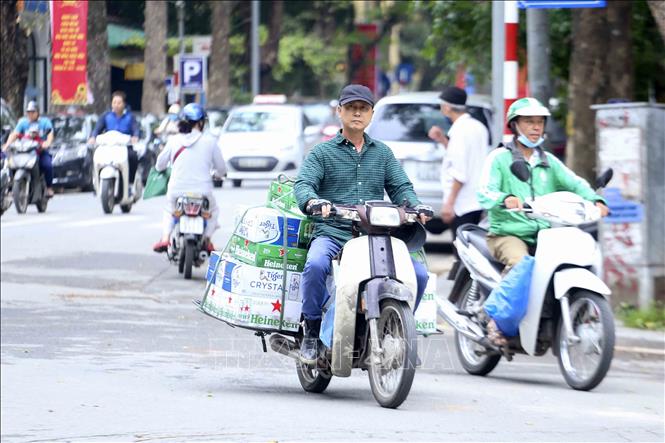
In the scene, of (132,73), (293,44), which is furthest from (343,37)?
(132,73)

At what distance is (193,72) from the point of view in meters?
41.2

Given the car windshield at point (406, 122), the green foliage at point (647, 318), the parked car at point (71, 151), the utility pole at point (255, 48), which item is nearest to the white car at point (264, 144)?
the parked car at point (71, 151)

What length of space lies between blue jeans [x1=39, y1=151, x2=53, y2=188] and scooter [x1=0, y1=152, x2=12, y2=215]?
0.57 meters

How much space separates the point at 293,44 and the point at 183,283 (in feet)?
163

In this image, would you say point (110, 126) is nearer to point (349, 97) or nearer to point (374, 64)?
point (349, 97)

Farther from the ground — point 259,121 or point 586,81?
point 259,121

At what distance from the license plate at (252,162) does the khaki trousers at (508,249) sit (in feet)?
76.2

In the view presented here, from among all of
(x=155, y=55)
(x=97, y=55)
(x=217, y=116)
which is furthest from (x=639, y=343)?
(x=155, y=55)

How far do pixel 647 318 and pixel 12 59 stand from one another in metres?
25.9

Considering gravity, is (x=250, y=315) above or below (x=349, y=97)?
below

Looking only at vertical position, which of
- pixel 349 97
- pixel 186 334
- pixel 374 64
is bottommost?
pixel 186 334

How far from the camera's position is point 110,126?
23.9 metres

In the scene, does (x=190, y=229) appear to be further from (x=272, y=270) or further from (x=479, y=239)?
(x=272, y=270)

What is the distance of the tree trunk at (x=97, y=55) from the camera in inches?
1554
